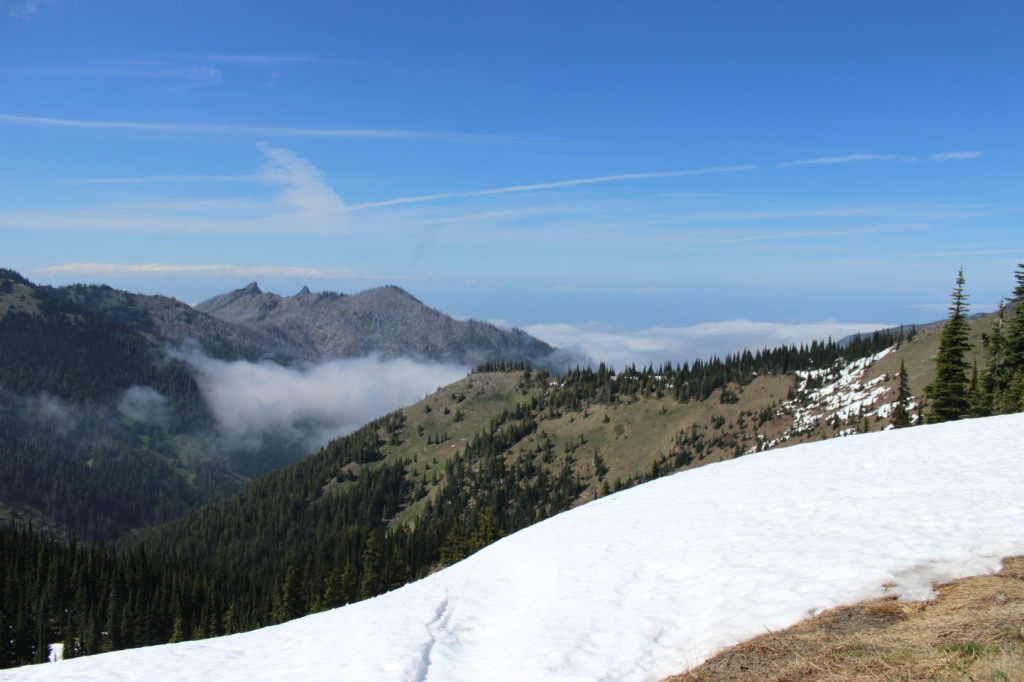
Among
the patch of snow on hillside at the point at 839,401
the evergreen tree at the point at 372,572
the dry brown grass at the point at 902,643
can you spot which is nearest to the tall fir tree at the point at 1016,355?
the dry brown grass at the point at 902,643

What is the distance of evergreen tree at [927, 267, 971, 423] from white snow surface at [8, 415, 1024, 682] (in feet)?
116

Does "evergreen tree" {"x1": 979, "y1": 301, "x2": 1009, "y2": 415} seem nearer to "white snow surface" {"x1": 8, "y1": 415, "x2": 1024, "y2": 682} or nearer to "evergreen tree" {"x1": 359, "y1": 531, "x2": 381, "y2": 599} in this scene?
"white snow surface" {"x1": 8, "y1": 415, "x2": 1024, "y2": 682}

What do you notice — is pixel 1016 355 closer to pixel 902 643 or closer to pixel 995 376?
pixel 995 376

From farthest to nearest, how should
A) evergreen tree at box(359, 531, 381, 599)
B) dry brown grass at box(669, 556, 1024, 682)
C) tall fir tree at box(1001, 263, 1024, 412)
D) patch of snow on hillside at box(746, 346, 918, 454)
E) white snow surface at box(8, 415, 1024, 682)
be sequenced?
patch of snow on hillside at box(746, 346, 918, 454) < evergreen tree at box(359, 531, 381, 599) < tall fir tree at box(1001, 263, 1024, 412) < white snow surface at box(8, 415, 1024, 682) < dry brown grass at box(669, 556, 1024, 682)

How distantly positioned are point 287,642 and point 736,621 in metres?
13.4

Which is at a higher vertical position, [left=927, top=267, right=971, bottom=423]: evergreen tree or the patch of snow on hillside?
[left=927, top=267, right=971, bottom=423]: evergreen tree

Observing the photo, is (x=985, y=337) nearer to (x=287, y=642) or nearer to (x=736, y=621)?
(x=736, y=621)

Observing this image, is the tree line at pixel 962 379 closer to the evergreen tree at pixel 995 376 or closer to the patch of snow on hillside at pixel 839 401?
the evergreen tree at pixel 995 376

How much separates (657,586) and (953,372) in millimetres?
55632

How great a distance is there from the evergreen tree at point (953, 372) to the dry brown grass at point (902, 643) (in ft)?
173

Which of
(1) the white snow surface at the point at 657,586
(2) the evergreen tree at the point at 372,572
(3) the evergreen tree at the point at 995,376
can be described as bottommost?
(2) the evergreen tree at the point at 372,572

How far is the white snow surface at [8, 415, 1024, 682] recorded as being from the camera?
1302 centimetres

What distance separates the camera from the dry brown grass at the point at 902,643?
9258 millimetres

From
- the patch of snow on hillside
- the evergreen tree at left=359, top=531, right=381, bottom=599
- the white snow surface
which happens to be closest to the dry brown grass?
the white snow surface
